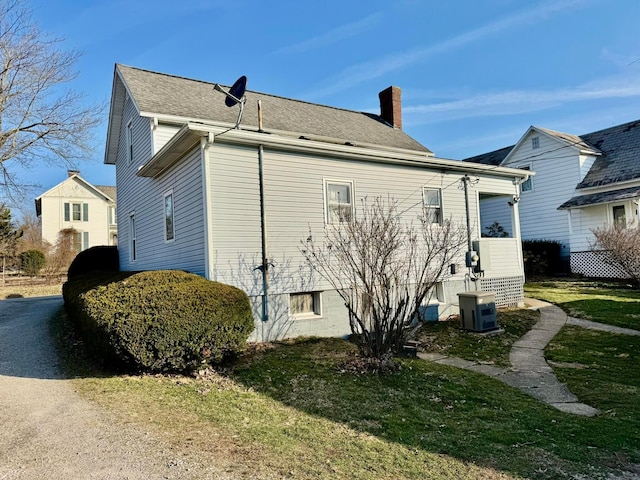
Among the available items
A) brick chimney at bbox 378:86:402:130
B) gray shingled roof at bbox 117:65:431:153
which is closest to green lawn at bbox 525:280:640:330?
gray shingled roof at bbox 117:65:431:153

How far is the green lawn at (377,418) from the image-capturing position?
373 centimetres

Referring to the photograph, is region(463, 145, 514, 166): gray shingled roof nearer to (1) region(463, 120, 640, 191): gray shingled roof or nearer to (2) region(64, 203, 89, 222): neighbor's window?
(1) region(463, 120, 640, 191): gray shingled roof

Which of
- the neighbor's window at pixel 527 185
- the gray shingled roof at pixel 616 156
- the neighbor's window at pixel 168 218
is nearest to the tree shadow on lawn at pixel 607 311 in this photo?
the gray shingled roof at pixel 616 156

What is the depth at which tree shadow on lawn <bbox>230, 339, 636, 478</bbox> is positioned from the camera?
4.02 m

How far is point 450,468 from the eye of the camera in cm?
367

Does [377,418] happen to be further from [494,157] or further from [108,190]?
[108,190]

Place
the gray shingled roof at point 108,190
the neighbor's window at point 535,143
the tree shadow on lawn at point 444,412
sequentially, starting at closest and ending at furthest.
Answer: the tree shadow on lawn at point 444,412, the neighbor's window at point 535,143, the gray shingled roof at point 108,190

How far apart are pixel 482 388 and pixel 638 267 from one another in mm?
12891

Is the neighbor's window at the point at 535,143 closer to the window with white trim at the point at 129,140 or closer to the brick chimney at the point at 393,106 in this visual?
the brick chimney at the point at 393,106

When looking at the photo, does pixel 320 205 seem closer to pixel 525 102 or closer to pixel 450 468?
pixel 450 468

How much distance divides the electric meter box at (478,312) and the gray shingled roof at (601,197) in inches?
462

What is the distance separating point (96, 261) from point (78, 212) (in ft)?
69.2

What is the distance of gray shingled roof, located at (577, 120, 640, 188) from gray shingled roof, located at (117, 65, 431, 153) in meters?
9.04

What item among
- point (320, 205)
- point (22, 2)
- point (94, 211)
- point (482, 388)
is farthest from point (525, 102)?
point (94, 211)
